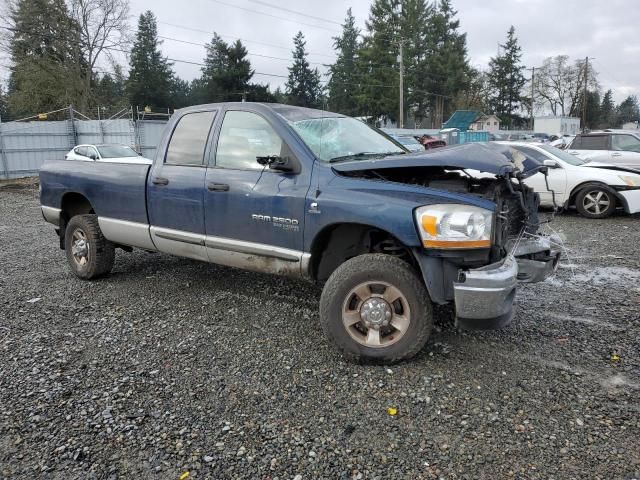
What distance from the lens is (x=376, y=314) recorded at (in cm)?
343

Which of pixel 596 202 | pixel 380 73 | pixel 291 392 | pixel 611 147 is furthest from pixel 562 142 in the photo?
pixel 380 73

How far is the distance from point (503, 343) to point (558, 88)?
92.3 m

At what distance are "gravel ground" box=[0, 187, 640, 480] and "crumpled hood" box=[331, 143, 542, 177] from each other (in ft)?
4.49

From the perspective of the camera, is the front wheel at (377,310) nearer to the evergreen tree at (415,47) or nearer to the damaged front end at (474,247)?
the damaged front end at (474,247)

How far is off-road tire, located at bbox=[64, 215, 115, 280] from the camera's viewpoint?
5389mm

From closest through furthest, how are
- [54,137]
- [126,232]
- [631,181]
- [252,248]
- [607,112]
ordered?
[252,248] → [126,232] → [631,181] → [54,137] → [607,112]

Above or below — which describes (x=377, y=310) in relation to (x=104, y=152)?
below

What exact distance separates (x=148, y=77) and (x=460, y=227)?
201 feet

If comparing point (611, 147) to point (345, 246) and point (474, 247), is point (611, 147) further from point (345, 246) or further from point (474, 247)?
point (474, 247)

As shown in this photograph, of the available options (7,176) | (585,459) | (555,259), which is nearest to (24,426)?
(585,459)

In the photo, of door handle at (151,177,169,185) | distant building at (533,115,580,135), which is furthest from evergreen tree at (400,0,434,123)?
door handle at (151,177,169,185)

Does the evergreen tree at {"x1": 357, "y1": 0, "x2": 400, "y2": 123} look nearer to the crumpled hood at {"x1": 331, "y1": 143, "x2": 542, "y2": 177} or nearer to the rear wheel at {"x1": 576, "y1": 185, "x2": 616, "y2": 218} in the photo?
the rear wheel at {"x1": 576, "y1": 185, "x2": 616, "y2": 218}

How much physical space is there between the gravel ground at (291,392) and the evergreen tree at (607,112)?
317ft

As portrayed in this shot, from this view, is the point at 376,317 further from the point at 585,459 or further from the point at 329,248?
the point at 585,459
